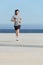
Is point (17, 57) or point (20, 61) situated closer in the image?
point (20, 61)

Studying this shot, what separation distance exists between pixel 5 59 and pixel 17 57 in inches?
18.6

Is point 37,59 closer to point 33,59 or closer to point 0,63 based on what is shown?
point 33,59

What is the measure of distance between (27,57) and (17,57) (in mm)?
269

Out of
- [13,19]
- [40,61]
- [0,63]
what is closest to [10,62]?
[0,63]

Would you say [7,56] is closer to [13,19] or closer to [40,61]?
[40,61]

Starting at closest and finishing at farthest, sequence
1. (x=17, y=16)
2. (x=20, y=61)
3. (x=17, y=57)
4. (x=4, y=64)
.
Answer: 1. (x=4, y=64)
2. (x=20, y=61)
3. (x=17, y=57)
4. (x=17, y=16)

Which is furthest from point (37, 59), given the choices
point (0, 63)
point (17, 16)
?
point (17, 16)

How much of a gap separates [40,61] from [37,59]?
0.34m

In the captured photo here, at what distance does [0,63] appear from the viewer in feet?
23.1

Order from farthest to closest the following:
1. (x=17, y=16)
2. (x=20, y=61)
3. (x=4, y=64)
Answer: (x=17, y=16) → (x=20, y=61) → (x=4, y=64)

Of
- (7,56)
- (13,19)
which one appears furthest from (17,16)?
(7,56)

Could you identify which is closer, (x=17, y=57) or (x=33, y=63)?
(x=33, y=63)

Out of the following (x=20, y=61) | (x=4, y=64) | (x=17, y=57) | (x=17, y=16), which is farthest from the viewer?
(x=17, y=16)

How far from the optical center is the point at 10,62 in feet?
23.5
